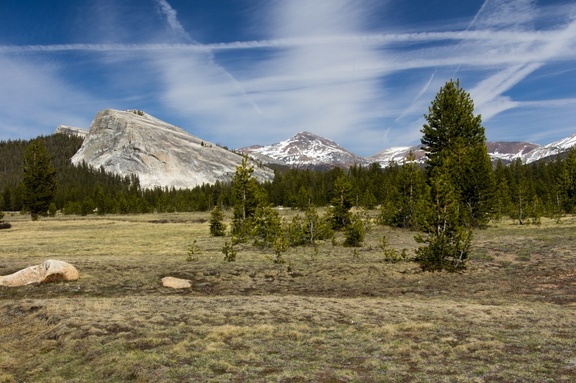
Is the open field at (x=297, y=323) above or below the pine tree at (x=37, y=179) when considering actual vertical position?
below

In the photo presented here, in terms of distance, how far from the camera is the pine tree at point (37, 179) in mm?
71688

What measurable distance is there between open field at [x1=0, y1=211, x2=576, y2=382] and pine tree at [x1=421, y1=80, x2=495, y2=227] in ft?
62.9

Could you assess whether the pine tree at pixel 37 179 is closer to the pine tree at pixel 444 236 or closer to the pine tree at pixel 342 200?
the pine tree at pixel 342 200

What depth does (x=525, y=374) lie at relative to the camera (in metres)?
8.13

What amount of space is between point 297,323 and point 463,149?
4019 cm

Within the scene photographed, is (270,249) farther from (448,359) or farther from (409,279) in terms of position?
(448,359)

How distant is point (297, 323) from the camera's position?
1273 centimetres

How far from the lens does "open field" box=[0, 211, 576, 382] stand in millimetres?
8812

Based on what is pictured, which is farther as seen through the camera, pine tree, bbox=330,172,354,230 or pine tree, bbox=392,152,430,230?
pine tree, bbox=392,152,430,230

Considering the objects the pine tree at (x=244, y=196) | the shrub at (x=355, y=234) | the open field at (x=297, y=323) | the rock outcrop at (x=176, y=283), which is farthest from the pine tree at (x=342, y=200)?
the rock outcrop at (x=176, y=283)

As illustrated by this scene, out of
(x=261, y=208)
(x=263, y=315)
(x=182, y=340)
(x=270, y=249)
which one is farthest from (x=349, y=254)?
(x=182, y=340)

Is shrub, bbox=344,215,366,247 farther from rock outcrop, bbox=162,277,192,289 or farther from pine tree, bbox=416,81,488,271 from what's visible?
rock outcrop, bbox=162,277,192,289

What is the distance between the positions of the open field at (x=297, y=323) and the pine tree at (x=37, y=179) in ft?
187

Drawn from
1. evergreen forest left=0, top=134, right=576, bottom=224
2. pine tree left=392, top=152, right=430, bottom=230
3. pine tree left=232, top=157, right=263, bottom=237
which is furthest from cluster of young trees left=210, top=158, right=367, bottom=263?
pine tree left=392, top=152, right=430, bottom=230
